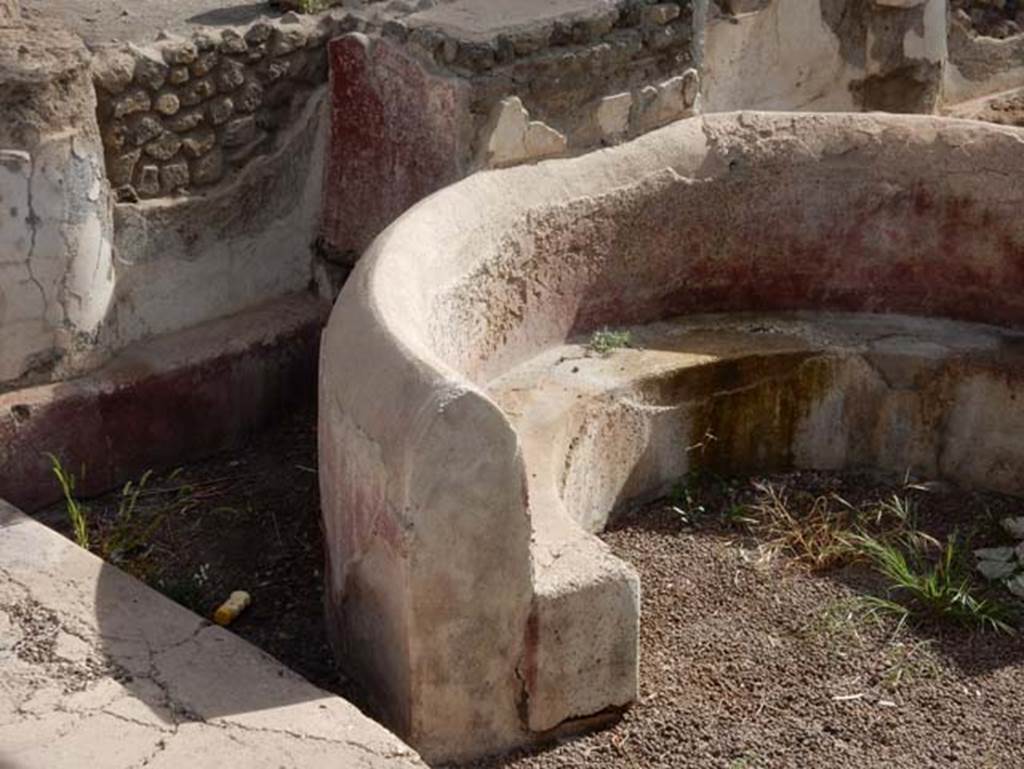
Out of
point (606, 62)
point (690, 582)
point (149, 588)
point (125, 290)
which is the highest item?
point (606, 62)

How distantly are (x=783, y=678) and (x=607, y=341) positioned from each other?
1.14 meters

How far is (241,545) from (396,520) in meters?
1.08

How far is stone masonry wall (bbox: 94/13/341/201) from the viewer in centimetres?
446

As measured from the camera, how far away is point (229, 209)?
4.76 metres

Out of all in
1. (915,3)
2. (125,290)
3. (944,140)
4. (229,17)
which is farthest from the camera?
(915,3)

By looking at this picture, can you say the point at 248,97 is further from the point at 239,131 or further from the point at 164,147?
the point at 164,147

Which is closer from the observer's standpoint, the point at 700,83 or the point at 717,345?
the point at 717,345

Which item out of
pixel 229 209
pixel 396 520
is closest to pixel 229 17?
pixel 229 209

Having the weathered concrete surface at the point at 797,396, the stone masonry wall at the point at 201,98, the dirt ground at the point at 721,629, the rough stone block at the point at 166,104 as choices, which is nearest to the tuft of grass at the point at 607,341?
the weathered concrete surface at the point at 797,396

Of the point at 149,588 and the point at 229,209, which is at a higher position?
the point at 229,209

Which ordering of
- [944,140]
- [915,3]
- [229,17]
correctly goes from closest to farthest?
[944,140] → [229,17] → [915,3]

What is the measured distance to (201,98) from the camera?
4633 mm

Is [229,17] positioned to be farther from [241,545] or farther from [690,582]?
[690,582]

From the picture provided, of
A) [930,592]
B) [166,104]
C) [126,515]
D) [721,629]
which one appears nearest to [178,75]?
[166,104]
